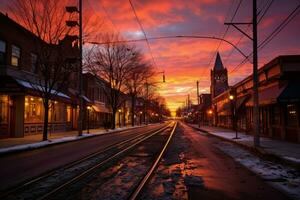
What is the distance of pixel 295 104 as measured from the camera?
22828mm

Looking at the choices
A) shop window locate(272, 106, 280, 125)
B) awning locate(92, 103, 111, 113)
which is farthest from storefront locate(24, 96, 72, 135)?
shop window locate(272, 106, 280, 125)

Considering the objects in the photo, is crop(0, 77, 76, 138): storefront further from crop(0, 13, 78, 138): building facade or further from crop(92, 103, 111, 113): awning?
crop(92, 103, 111, 113): awning

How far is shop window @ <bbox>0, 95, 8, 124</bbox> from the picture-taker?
89.3 ft

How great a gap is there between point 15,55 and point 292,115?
2087cm

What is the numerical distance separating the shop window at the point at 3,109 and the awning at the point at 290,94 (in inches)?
765

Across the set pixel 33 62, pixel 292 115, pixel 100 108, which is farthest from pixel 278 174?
pixel 100 108

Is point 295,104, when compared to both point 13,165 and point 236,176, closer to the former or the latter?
point 236,176

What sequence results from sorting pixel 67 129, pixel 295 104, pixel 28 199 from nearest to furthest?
1. pixel 28 199
2. pixel 295 104
3. pixel 67 129

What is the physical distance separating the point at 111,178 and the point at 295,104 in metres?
15.9

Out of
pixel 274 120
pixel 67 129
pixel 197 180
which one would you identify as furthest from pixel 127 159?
pixel 67 129

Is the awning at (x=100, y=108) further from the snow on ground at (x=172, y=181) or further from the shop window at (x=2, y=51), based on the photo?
the snow on ground at (x=172, y=181)

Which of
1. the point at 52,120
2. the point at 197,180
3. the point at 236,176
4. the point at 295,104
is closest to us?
the point at 197,180

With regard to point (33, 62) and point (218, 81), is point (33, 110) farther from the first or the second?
point (218, 81)

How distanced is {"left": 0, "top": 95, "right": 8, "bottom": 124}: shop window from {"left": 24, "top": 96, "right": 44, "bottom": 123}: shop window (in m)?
2.53
